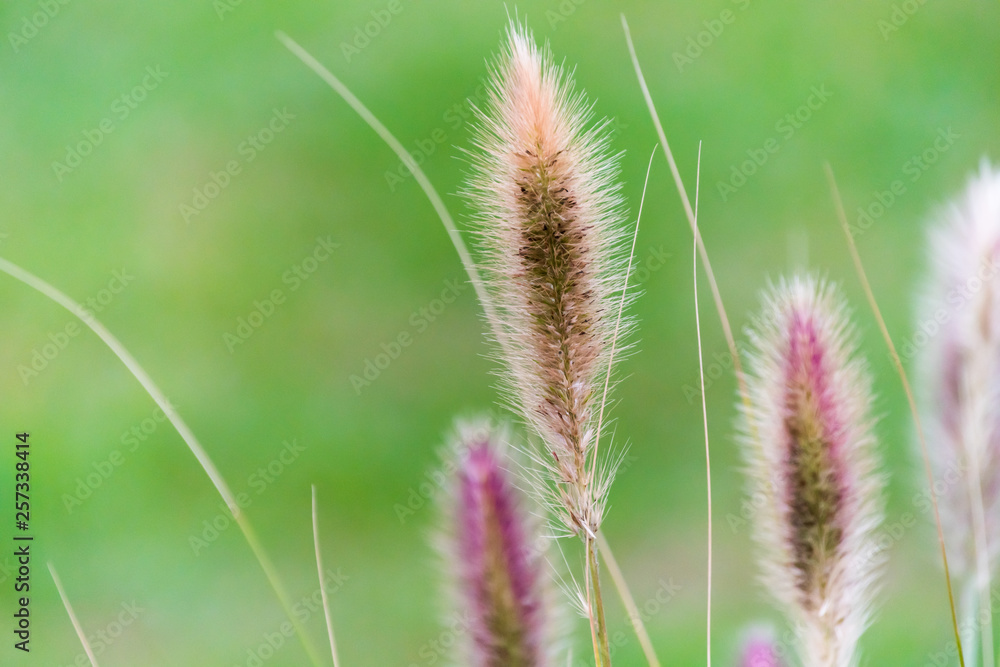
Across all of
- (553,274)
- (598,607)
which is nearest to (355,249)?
(553,274)

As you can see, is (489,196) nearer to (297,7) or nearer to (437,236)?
(437,236)

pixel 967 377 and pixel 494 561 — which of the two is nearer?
pixel 494 561

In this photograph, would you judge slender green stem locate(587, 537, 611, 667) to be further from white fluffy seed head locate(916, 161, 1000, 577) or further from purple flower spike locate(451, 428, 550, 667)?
white fluffy seed head locate(916, 161, 1000, 577)

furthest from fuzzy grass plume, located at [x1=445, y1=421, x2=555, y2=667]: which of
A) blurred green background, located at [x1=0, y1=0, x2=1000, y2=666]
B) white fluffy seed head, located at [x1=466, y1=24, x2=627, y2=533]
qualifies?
blurred green background, located at [x1=0, y1=0, x2=1000, y2=666]

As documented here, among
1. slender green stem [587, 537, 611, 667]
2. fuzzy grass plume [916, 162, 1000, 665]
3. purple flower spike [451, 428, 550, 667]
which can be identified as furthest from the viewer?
fuzzy grass plume [916, 162, 1000, 665]

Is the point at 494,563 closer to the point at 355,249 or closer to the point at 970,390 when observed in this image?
the point at 970,390

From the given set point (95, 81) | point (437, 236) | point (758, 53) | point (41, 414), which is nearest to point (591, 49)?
point (758, 53)

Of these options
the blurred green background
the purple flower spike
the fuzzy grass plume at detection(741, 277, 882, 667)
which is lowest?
the purple flower spike
